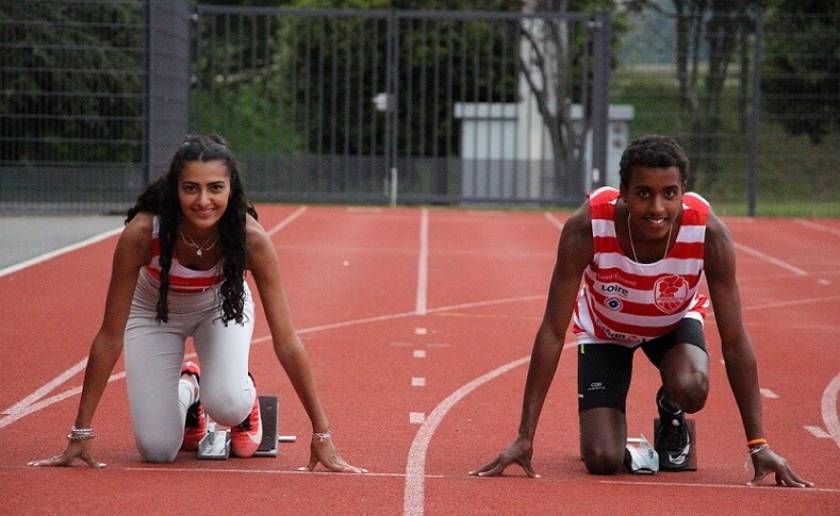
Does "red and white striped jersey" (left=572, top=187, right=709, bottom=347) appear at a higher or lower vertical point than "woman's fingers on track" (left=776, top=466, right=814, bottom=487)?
higher

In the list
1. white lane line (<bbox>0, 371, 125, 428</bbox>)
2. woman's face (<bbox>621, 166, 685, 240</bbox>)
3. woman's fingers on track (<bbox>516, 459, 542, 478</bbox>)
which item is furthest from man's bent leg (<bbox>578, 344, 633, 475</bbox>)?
white lane line (<bbox>0, 371, 125, 428</bbox>)

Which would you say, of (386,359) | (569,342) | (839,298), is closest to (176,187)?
(386,359)

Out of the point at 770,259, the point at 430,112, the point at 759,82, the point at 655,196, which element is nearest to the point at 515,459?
the point at 655,196

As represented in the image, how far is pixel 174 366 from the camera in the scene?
Result: 678 centimetres

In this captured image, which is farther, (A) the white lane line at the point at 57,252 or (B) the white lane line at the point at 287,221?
(B) the white lane line at the point at 287,221

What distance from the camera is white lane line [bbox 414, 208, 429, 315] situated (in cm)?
1328

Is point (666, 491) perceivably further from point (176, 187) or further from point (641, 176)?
point (176, 187)

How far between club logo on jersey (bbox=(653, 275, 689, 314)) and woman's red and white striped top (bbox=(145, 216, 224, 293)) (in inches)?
75.8

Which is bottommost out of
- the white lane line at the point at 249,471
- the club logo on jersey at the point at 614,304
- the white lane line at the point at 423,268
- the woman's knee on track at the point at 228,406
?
the white lane line at the point at 423,268

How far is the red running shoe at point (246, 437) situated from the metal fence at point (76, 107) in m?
13.0

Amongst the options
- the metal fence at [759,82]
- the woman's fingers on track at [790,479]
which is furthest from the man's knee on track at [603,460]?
the metal fence at [759,82]

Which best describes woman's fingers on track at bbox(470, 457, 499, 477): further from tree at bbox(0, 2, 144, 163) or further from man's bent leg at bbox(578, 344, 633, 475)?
tree at bbox(0, 2, 144, 163)

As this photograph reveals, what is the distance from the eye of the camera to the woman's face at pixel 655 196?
6.26 metres

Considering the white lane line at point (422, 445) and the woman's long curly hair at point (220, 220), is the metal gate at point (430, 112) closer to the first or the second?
the white lane line at point (422, 445)
